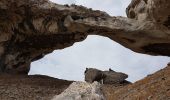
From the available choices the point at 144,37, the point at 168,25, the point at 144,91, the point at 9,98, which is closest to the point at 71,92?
the point at 168,25

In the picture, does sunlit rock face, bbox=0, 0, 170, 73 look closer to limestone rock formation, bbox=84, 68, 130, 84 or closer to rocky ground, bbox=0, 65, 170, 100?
limestone rock formation, bbox=84, 68, 130, 84

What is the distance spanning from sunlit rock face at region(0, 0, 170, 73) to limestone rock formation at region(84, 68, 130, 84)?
186 cm

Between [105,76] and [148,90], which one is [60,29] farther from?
[148,90]

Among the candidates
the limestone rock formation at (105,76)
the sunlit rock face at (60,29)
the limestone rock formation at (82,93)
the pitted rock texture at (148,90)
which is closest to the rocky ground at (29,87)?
the limestone rock formation at (105,76)

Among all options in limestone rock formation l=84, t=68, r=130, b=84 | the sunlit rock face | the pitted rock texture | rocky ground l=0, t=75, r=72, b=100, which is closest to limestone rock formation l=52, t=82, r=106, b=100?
the pitted rock texture

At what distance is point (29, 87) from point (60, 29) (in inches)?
163

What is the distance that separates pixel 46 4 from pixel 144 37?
577 centimetres

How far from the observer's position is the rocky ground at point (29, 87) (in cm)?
2098

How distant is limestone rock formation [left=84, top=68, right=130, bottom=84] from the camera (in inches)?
1019

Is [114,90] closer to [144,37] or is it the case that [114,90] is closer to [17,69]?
[144,37]

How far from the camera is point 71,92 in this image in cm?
725

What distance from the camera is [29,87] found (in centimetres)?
2266

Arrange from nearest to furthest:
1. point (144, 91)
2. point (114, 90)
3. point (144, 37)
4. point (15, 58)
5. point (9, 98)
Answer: point (144, 91)
point (9, 98)
point (114, 90)
point (144, 37)
point (15, 58)

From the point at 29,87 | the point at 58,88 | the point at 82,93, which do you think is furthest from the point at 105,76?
the point at 82,93
